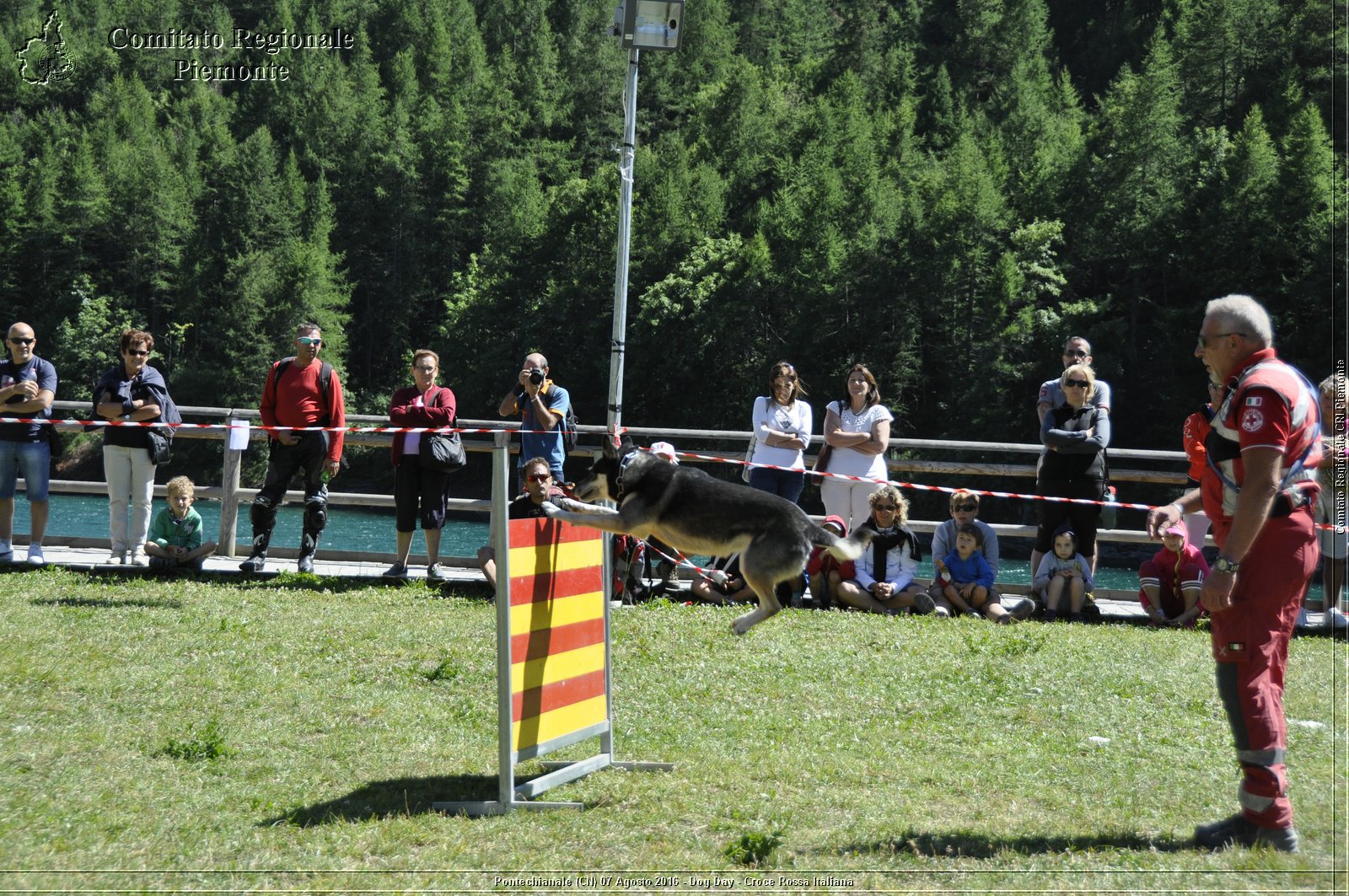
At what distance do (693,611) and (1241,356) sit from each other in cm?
610

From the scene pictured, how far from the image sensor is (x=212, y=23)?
101 meters

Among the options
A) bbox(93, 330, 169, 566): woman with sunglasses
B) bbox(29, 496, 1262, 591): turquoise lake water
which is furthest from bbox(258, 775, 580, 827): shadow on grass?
bbox(29, 496, 1262, 591): turquoise lake water

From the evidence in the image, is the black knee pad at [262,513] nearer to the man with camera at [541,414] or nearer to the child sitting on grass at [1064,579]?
the man with camera at [541,414]

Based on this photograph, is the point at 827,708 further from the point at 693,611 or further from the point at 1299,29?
the point at 1299,29

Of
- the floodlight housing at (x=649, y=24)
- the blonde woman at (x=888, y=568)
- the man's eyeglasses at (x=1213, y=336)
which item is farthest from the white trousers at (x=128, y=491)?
the man's eyeglasses at (x=1213, y=336)

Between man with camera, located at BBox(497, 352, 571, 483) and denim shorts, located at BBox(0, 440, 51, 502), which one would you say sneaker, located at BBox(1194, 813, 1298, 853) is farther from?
denim shorts, located at BBox(0, 440, 51, 502)

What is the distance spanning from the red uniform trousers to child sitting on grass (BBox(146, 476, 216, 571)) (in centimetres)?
1036

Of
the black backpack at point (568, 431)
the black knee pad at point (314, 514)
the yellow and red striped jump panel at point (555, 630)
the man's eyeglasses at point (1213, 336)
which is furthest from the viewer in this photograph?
the black knee pad at point (314, 514)

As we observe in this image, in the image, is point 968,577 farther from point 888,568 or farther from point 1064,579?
point 1064,579

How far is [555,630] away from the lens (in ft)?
21.5

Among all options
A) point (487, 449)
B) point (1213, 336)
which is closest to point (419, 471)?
point (487, 449)

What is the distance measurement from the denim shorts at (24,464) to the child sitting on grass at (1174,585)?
11.6 metres

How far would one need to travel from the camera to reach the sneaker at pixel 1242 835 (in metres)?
5.56

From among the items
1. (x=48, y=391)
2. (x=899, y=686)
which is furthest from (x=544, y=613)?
(x=48, y=391)
